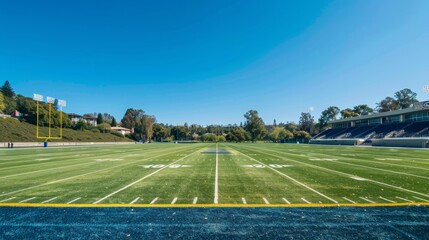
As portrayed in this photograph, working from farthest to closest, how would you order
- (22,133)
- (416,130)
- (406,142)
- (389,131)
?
(389,131)
(22,133)
(416,130)
(406,142)

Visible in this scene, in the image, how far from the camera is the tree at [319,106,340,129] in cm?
12888

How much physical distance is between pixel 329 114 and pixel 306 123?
72.8ft

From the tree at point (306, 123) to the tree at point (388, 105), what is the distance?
38.4 meters

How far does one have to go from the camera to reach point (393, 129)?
61062 mm

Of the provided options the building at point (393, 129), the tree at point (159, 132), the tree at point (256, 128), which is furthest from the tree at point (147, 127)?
the building at point (393, 129)

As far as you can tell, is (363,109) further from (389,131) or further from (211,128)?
(211,128)

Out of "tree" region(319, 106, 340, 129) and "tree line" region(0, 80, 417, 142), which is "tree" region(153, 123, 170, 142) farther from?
"tree" region(319, 106, 340, 129)

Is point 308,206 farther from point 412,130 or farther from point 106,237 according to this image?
point 412,130

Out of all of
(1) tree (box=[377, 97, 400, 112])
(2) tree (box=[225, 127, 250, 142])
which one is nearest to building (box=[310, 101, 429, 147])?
(1) tree (box=[377, 97, 400, 112])

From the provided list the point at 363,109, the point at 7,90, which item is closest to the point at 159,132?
the point at 7,90


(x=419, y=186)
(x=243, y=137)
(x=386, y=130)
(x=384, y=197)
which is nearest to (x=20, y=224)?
(x=384, y=197)

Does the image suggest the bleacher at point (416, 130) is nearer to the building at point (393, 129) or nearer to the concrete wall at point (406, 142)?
the building at point (393, 129)

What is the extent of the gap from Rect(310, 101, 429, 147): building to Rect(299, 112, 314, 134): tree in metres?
65.6

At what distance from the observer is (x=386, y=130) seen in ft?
206
